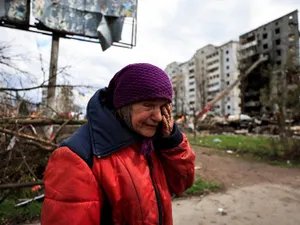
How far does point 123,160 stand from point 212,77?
3188 inches

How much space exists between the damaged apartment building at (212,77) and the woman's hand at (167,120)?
58484 millimetres

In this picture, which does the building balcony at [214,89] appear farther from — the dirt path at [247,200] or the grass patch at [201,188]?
the grass patch at [201,188]

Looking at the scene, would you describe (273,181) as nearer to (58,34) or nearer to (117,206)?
(117,206)

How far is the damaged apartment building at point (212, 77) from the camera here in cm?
6712

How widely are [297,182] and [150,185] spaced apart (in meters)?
6.14

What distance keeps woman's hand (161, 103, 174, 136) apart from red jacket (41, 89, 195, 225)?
0.05 m

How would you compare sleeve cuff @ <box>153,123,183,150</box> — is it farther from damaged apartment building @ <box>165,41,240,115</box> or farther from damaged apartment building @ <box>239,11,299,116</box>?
damaged apartment building @ <box>165,41,240,115</box>

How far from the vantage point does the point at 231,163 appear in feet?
27.5

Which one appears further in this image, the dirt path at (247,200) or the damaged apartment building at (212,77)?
the damaged apartment building at (212,77)

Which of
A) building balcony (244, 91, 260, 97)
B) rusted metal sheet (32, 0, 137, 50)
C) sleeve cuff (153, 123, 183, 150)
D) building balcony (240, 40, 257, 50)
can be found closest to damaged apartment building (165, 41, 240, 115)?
building balcony (240, 40, 257, 50)

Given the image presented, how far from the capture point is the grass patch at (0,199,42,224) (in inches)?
141

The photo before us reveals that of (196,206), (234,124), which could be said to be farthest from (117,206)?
(234,124)

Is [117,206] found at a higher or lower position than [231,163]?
higher

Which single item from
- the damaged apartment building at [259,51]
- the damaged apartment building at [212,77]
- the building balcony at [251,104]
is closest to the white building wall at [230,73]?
the damaged apartment building at [212,77]
